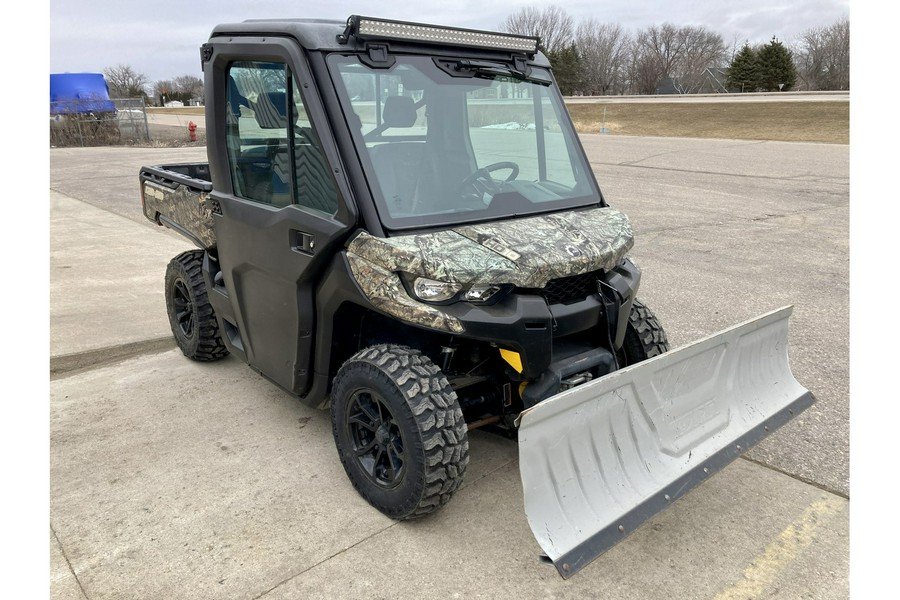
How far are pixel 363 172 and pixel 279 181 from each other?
676mm

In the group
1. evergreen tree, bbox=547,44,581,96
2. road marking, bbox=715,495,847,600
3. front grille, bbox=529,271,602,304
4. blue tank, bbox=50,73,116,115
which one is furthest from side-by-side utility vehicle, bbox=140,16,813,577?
evergreen tree, bbox=547,44,581,96

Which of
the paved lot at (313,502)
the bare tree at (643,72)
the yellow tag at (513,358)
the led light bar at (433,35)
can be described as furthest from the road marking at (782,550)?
the bare tree at (643,72)

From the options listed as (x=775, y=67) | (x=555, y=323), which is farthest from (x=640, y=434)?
(x=775, y=67)

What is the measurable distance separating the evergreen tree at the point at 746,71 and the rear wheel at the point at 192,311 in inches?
2165

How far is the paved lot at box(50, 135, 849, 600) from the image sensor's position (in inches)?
109

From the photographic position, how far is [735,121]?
26641mm

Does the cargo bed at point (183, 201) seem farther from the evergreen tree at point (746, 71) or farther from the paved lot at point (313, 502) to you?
the evergreen tree at point (746, 71)

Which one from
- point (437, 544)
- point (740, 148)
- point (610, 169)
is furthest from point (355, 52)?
point (740, 148)

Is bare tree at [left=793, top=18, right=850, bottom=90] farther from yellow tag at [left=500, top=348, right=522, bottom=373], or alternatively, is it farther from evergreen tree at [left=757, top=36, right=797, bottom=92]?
yellow tag at [left=500, top=348, right=522, bottom=373]

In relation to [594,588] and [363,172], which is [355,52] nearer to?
[363,172]

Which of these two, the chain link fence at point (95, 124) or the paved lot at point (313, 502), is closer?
the paved lot at point (313, 502)

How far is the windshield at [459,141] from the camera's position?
3.06 m

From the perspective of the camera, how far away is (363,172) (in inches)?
117

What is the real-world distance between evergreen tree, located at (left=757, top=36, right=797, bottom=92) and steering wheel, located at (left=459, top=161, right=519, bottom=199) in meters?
54.7
